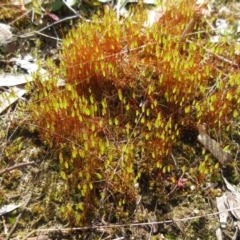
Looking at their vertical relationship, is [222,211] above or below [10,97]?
below

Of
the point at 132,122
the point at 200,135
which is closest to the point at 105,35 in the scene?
the point at 132,122

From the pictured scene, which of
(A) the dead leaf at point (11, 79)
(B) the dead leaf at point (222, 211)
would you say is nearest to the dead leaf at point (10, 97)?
(A) the dead leaf at point (11, 79)

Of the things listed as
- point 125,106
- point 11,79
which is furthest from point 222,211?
point 11,79

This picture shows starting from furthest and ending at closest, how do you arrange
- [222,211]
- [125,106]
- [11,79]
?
[11,79] < [125,106] < [222,211]

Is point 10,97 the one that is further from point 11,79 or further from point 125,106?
point 125,106

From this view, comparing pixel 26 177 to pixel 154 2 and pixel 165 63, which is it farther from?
pixel 154 2

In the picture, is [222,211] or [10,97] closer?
[222,211]

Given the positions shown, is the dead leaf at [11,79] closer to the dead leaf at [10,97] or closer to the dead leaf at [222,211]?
the dead leaf at [10,97]

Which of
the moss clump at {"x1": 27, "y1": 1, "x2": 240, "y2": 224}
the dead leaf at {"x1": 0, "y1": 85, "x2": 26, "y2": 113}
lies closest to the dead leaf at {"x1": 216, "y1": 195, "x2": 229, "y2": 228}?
the moss clump at {"x1": 27, "y1": 1, "x2": 240, "y2": 224}
